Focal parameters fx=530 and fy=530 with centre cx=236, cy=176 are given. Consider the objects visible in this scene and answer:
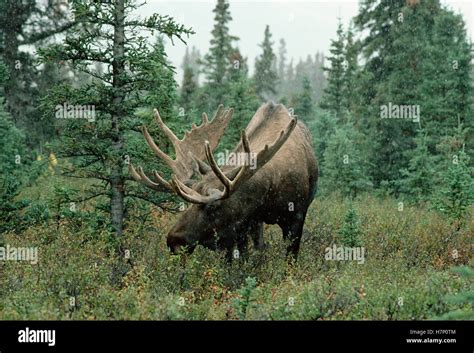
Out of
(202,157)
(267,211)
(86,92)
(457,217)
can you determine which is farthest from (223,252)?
(457,217)

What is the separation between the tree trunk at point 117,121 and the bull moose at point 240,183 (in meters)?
0.57

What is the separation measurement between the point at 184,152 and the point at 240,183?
4.78ft

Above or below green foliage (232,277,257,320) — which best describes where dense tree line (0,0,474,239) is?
above

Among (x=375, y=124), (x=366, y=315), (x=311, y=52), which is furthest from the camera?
(x=311, y=52)

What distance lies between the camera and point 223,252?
25.8ft

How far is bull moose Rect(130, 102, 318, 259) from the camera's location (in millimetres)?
6895

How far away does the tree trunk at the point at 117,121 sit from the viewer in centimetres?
795

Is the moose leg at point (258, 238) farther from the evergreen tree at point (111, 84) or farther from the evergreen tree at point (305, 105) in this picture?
the evergreen tree at point (305, 105)

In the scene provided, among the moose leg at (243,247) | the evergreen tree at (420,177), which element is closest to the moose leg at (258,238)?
the moose leg at (243,247)

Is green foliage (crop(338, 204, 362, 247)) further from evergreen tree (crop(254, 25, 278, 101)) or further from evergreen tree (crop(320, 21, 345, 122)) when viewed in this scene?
evergreen tree (crop(254, 25, 278, 101))

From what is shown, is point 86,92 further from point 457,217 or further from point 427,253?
point 457,217

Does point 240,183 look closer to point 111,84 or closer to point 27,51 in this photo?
point 111,84

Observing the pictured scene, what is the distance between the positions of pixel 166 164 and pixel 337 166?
1065 cm

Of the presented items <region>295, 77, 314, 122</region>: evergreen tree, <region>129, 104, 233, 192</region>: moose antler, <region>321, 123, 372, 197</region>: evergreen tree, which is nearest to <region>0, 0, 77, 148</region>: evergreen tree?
<region>321, 123, 372, 197</region>: evergreen tree
